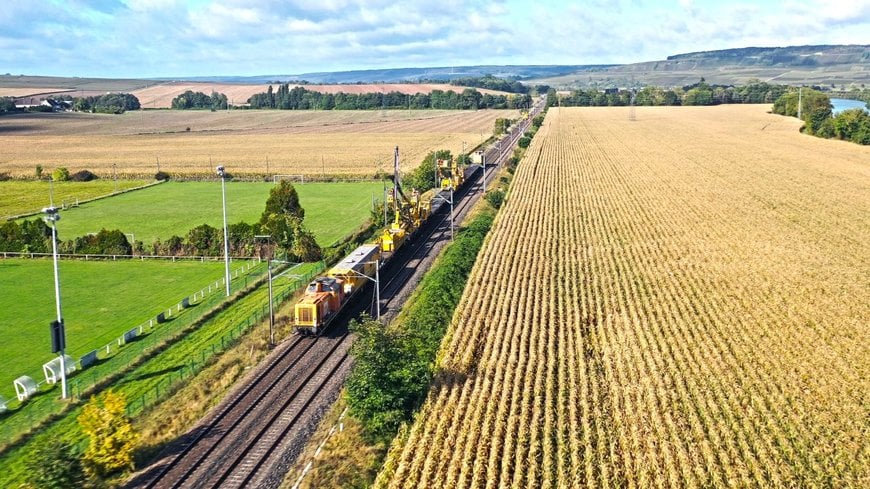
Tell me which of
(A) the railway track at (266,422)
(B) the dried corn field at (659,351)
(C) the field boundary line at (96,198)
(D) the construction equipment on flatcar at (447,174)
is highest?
(D) the construction equipment on flatcar at (447,174)

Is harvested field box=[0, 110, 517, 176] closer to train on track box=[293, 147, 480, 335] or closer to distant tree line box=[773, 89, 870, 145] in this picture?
train on track box=[293, 147, 480, 335]

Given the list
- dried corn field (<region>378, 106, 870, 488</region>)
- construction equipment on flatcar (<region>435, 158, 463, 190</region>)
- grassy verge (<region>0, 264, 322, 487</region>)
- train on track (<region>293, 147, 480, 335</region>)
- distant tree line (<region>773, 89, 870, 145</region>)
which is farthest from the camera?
distant tree line (<region>773, 89, 870, 145</region>)

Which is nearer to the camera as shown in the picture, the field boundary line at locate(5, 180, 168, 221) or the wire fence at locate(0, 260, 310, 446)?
the wire fence at locate(0, 260, 310, 446)

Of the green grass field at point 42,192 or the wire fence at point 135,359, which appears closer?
the wire fence at point 135,359

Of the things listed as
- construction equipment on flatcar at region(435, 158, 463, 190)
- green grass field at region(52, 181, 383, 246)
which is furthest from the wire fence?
construction equipment on flatcar at region(435, 158, 463, 190)

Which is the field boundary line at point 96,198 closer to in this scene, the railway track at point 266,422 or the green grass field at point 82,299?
the green grass field at point 82,299

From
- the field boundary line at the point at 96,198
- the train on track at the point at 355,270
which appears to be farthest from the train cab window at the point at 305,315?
the field boundary line at the point at 96,198
